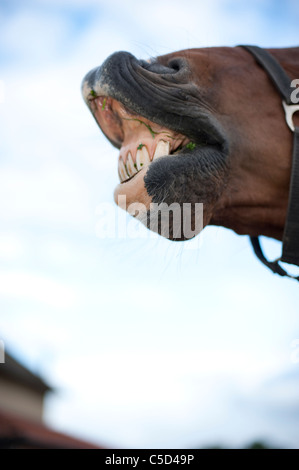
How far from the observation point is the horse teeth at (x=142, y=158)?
2.39 m

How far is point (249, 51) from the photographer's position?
8.82ft

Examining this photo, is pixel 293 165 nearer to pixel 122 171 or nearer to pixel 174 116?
pixel 174 116

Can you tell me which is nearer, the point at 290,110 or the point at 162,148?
the point at 162,148

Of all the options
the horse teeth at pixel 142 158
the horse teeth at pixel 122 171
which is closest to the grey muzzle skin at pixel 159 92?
the horse teeth at pixel 142 158

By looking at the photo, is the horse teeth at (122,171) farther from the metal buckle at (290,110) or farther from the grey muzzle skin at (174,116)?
the metal buckle at (290,110)

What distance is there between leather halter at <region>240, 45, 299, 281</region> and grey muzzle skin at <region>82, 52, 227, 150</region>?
38 cm

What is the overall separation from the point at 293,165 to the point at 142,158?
2.40ft

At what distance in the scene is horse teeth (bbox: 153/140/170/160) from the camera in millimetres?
2352

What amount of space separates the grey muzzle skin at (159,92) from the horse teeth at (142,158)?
0.61ft

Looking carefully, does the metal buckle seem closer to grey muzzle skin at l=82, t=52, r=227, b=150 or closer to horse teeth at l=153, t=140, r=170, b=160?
grey muzzle skin at l=82, t=52, r=227, b=150

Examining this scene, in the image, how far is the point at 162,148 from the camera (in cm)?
237

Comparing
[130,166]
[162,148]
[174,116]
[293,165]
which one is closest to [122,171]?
[130,166]
